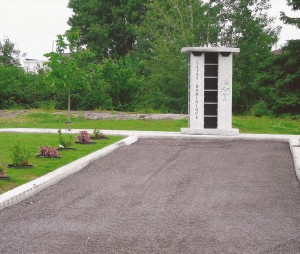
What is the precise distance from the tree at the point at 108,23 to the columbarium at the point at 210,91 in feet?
97.0

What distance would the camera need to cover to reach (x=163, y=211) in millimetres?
7488

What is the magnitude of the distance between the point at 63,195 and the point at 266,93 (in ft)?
87.5

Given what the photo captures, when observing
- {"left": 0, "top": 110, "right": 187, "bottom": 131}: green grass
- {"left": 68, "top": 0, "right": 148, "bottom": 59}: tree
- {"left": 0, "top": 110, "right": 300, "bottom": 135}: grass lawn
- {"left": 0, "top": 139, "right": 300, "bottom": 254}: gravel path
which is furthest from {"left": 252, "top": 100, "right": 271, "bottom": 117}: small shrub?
{"left": 68, "top": 0, "right": 148, "bottom": 59}: tree

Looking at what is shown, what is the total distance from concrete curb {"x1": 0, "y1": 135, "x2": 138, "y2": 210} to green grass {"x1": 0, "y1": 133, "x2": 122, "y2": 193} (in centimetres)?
26

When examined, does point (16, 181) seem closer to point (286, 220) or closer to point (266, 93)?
point (286, 220)

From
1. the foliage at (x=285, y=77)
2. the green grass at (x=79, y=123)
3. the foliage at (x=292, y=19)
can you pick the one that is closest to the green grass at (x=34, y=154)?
the green grass at (x=79, y=123)

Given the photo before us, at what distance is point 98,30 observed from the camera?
48.0 metres

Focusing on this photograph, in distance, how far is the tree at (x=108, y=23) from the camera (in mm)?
48844

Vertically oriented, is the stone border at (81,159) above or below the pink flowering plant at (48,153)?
below

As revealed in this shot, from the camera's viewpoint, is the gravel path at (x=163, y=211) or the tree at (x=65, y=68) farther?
the tree at (x=65, y=68)

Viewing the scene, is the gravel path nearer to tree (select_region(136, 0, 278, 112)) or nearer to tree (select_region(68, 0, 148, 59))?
tree (select_region(136, 0, 278, 112))

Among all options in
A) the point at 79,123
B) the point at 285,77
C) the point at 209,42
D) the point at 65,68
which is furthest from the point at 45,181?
the point at 209,42

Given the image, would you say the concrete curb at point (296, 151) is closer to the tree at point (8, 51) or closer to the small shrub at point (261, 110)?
the small shrub at point (261, 110)

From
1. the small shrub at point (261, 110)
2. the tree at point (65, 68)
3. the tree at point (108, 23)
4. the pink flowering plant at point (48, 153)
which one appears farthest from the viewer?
the tree at point (108, 23)
